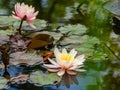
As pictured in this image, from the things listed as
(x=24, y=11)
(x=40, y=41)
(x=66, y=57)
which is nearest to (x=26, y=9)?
(x=24, y=11)

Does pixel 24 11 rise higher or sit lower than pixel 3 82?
higher

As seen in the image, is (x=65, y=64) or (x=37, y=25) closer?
(x=65, y=64)

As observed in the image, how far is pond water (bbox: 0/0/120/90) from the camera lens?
154 cm

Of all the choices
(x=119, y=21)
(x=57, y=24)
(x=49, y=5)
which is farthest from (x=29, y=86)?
(x=49, y=5)

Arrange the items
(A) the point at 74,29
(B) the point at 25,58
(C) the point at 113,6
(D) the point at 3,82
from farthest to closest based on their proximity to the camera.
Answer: (C) the point at 113,6 < (A) the point at 74,29 < (B) the point at 25,58 < (D) the point at 3,82

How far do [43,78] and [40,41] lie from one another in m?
0.40

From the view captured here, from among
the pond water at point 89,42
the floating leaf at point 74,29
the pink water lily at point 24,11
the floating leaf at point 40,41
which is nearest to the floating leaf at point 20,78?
the pond water at point 89,42

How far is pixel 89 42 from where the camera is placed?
1.99m

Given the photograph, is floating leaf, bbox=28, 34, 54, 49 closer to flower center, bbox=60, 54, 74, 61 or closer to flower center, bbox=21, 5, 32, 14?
flower center, bbox=21, 5, 32, 14

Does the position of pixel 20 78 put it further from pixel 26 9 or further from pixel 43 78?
pixel 26 9

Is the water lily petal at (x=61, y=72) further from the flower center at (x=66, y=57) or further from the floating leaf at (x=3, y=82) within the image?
the floating leaf at (x=3, y=82)

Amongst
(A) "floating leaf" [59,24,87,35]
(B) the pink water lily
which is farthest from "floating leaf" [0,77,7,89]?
(A) "floating leaf" [59,24,87,35]

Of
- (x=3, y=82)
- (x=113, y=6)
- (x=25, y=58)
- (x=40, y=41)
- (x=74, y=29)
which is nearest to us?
(x=3, y=82)

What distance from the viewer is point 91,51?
1872mm
